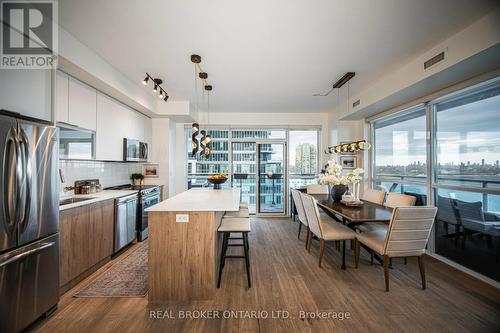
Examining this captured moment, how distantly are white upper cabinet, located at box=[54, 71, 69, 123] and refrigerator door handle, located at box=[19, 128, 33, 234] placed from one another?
2.73 ft

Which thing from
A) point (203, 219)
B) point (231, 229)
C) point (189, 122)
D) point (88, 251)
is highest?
point (189, 122)

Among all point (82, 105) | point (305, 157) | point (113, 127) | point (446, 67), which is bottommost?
point (305, 157)

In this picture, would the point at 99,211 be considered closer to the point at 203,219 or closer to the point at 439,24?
the point at 203,219

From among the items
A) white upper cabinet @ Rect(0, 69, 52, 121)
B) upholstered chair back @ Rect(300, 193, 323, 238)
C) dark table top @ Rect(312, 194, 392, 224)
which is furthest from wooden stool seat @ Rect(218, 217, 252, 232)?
white upper cabinet @ Rect(0, 69, 52, 121)

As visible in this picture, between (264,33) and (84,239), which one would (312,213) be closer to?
(264,33)

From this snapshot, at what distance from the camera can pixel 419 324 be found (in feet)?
5.55

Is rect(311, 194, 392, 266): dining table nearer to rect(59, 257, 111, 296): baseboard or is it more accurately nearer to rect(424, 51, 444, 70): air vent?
rect(424, 51, 444, 70): air vent

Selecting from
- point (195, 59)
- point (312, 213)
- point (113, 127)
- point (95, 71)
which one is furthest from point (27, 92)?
point (312, 213)

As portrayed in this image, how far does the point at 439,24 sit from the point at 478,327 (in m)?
2.78

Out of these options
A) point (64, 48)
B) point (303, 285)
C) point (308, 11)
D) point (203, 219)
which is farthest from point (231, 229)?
point (64, 48)

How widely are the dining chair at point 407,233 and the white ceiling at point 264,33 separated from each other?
1845mm

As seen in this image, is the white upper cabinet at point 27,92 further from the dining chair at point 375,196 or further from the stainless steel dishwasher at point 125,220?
the dining chair at point 375,196

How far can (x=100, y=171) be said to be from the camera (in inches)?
131

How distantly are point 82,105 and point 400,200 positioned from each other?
4500 mm
